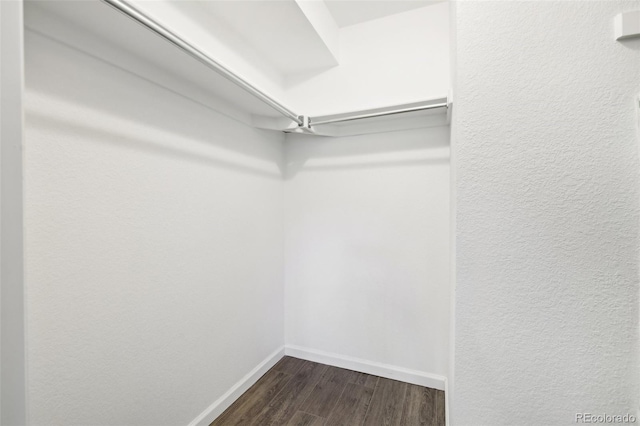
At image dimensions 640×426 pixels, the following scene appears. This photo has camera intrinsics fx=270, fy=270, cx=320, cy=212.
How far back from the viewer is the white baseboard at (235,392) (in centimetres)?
168

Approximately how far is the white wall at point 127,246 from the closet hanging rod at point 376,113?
583 mm

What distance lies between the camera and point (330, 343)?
95.4 inches

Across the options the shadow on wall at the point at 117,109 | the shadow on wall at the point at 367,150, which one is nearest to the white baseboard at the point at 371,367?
the shadow on wall at the point at 367,150

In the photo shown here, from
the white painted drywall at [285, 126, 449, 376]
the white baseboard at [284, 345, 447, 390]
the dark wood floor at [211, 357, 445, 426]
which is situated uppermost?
the white painted drywall at [285, 126, 449, 376]

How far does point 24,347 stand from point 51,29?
3.65 ft

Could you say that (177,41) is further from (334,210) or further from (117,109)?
(334,210)

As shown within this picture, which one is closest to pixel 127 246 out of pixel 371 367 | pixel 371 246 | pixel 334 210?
pixel 334 210

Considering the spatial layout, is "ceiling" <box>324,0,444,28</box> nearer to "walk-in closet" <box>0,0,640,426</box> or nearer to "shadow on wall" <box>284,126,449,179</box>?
"walk-in closet" <box>0,0,640,426</box>

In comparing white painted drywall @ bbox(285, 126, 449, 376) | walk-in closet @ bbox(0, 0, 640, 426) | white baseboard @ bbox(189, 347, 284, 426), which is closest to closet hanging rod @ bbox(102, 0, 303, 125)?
walk-in closet @ bbox(0, 0, 640, 426)

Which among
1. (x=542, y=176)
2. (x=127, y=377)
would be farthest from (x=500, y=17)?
(x=127, y=377)

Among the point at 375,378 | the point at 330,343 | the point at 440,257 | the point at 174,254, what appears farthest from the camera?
the point at 330,343

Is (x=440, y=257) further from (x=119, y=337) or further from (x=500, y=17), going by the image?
(x=119, y=337)

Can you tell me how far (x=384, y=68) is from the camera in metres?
2.17

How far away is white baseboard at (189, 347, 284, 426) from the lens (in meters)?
1.68
